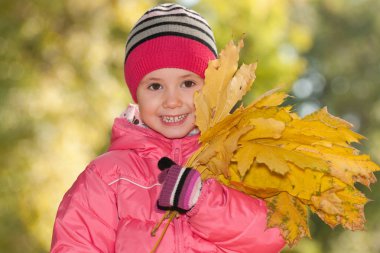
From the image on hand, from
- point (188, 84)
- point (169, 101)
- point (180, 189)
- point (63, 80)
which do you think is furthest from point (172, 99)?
point (63, 80)

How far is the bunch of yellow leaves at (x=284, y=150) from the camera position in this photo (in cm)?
239

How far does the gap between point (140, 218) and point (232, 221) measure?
298mm

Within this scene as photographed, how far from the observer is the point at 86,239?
8.18 ft

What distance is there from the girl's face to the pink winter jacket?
176 millimetres

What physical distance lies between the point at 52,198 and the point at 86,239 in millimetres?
5841

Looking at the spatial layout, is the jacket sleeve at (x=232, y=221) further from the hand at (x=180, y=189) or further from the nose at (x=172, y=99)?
the nose at (x=172, y=99)

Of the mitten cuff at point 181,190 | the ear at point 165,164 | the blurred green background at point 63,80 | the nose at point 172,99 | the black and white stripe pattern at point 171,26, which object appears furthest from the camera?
the blurred green background at point 63,80

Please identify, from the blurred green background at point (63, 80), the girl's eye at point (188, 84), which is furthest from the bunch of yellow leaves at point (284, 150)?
the blurred green background at point (63, 80)

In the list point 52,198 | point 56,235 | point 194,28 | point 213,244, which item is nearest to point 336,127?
point 213,244

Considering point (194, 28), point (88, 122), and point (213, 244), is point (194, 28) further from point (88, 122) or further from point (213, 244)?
point (88, 122)

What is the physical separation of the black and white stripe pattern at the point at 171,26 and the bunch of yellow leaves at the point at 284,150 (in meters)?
0.42

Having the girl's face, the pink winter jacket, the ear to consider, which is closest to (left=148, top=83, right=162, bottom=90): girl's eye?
the girl's face

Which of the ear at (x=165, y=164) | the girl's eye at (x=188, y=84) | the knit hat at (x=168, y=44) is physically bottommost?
the ear at (x=165, y=164)

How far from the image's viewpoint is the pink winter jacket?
2.44m
